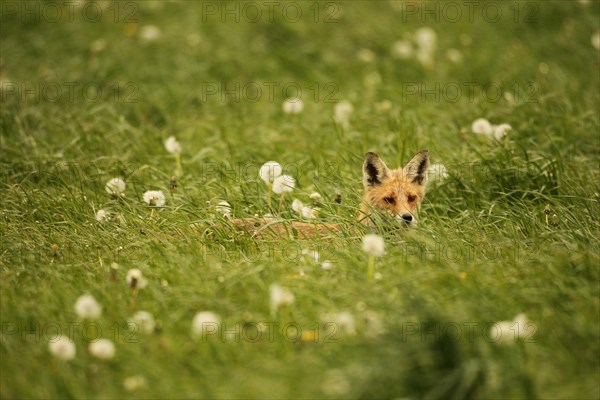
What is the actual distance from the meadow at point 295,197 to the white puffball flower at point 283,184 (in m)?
0.31

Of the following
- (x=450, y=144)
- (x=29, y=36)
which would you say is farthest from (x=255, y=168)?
(x=29, y=36)

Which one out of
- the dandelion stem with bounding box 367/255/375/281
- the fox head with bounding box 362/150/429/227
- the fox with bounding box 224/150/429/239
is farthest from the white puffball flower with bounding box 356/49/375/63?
the dandelion stem with bounding box 367/255/375/281

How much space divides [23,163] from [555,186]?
456 centimetres

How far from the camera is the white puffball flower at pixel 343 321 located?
3516mm

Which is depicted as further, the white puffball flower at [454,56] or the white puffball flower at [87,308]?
the white puffball flower at [454,56]

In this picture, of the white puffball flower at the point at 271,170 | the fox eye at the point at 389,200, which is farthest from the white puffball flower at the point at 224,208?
the fox eye at the point at 389,200

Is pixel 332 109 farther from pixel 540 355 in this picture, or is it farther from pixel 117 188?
pixel 540 355

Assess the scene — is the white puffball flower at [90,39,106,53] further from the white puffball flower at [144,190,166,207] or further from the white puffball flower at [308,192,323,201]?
the white puffball flower at [308,192,323,201]

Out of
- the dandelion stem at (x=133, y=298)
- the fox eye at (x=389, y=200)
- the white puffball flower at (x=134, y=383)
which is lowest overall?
the white puffball flower at (x=134, y=383)

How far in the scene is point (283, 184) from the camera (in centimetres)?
507

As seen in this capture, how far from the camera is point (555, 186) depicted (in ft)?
18.3

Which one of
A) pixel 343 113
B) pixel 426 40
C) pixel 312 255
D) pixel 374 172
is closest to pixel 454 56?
pixel 426 40

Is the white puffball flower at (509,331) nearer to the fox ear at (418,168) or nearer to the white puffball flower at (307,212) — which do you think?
the white puffball flower at (307,212)

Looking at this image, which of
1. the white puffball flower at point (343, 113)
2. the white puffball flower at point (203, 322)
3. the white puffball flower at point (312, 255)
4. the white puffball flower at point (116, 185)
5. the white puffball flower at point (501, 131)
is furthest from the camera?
the white puffball flower at point (343, 113)
